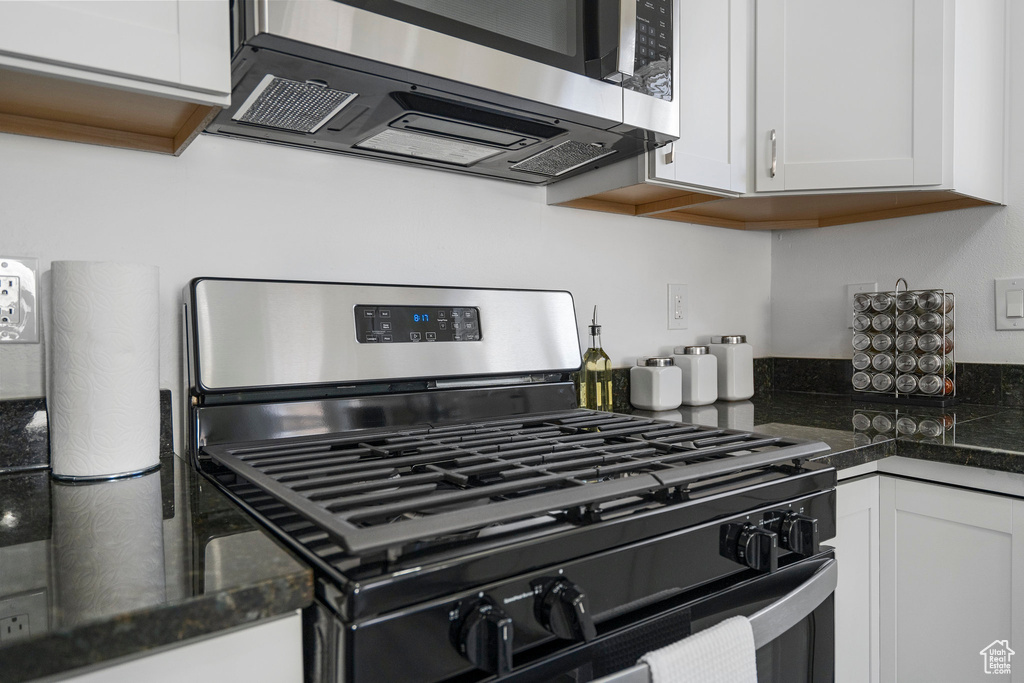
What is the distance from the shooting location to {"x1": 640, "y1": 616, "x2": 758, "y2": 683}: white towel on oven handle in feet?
2.27

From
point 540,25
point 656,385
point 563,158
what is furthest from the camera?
point 656,385

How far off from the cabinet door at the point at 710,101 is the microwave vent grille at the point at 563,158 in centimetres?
13

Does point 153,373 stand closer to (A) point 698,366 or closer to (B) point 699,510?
(B) point 699,510

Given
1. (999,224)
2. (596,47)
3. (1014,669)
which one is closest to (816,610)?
(1014,669)

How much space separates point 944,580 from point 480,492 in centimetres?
101

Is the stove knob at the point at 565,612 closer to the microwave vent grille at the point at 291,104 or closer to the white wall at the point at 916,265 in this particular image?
the microwave vent grille at the point at 291,104

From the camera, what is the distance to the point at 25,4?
71cm

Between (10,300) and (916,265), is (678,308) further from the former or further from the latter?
(10,300)

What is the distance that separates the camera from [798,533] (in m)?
0.87

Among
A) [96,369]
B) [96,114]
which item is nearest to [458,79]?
[96,114]

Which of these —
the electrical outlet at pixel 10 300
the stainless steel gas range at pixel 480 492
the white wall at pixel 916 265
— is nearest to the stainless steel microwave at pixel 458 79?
the stainless steel gas range at pixel 480 492

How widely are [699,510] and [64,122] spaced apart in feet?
3.53

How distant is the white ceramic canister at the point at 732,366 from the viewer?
5.85ft

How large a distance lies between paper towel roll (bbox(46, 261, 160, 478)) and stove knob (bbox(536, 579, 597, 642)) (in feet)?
2.02
